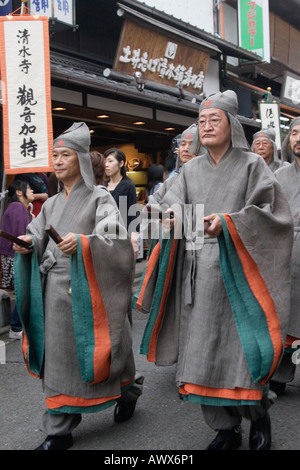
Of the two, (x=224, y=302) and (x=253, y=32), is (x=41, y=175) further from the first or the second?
(x=253, y=32)

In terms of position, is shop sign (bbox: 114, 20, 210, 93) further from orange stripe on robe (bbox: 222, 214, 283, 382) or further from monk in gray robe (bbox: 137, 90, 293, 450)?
orange stripe on robe (bbox: 222, 214, 283, 382)

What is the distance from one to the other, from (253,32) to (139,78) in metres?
6.07

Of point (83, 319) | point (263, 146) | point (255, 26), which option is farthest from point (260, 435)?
point (255, 26)

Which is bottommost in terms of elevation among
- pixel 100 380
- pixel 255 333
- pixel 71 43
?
pixel 100 380

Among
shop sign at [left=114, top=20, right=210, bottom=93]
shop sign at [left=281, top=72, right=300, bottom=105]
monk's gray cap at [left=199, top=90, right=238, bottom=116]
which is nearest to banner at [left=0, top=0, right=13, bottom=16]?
shop sign at [left=114, top=20, right=210, bottom=93]

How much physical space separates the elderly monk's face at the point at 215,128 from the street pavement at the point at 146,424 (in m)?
1.92

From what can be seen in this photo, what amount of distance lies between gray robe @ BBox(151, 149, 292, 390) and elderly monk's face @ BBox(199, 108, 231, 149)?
11cm

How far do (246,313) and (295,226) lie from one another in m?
1.53

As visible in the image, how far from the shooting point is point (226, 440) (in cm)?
328

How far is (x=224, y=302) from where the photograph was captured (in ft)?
10.6

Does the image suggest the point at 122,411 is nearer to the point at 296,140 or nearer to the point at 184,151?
the point at 296,140

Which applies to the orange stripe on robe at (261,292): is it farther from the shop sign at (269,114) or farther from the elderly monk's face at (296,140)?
the shop sign at (269,114)

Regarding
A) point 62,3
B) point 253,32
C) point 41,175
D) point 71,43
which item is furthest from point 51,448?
point 253,32

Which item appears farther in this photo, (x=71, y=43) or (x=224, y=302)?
(x=71, y=43)
